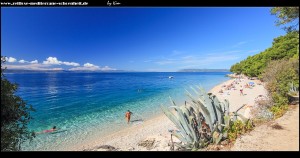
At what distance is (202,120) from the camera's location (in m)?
5.90

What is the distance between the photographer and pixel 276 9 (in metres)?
5.52

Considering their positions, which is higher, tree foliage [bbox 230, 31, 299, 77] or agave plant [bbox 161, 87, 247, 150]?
tree foliage [bbox 230, 31, 299, 77]

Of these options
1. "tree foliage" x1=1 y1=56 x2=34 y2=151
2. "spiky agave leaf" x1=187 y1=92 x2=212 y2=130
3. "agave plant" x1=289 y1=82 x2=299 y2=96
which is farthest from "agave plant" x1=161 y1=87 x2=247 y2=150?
"tree foliage" x1=1 y1=56 x2=34 y2=151

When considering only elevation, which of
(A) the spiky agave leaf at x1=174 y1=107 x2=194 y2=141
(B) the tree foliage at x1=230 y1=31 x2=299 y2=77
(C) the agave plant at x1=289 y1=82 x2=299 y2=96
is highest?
(B) the tree foliage at x1=230 y1=31 x2=299 y2=77

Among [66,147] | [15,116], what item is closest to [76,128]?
[66,147]

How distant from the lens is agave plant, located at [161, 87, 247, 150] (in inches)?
220

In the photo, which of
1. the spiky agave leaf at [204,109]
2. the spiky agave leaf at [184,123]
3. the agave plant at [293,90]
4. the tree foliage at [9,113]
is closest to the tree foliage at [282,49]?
the agave plant at [293,90]

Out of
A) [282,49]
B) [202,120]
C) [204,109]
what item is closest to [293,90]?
[204,109]

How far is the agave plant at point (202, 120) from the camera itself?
559 cm

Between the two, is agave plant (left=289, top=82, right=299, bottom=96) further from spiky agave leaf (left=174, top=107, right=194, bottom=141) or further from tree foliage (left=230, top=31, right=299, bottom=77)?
spiky agave leaf (left=174, top=107, right=194, bottom=141)

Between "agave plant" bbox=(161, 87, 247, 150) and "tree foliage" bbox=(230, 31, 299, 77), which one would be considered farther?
"agave plant" bbox=(161, 87, 247, 150)

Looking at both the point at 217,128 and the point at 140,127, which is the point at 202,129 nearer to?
the point at 217,128

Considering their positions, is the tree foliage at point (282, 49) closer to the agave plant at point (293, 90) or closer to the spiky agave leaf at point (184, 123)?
the agave plant at point (293, 90)
